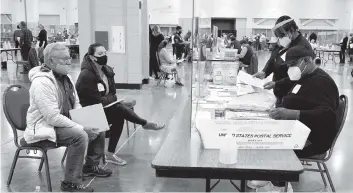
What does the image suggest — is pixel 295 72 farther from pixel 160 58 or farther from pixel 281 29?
pixel 160 58

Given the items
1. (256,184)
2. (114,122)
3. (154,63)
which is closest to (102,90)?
(114,122)

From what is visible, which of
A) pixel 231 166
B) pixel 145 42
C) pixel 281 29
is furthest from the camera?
pixel 145 42

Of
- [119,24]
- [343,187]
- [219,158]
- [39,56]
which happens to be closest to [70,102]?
[219,158]

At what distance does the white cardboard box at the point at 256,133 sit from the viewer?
5.75 ft

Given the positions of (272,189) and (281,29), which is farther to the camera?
(281,29)

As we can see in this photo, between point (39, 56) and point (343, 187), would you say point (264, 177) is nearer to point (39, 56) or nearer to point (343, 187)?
point (343, 187)

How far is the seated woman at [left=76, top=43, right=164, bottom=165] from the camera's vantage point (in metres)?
3.26

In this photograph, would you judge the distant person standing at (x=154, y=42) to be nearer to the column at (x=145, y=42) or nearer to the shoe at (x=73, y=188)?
the column at (x=145, y=42)

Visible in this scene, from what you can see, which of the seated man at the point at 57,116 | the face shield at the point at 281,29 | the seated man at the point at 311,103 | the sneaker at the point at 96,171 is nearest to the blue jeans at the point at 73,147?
the seated man at the point at 57,116

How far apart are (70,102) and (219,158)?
5.58 ft

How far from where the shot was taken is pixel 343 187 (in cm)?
310

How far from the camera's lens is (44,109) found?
2607 millimetres

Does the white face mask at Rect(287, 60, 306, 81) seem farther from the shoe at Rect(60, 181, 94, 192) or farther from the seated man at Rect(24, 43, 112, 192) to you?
the shoe at Rect(60, 181, 94, 192)

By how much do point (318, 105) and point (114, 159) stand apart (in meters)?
2.03
